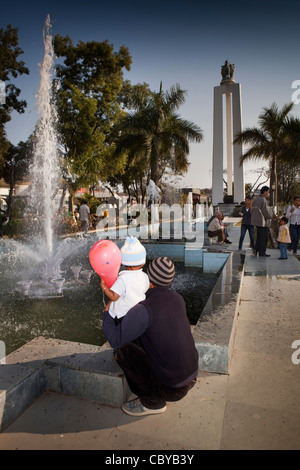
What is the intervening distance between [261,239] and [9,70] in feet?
72.1

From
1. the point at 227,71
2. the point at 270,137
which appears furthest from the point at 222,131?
Answer: the point at 270,137

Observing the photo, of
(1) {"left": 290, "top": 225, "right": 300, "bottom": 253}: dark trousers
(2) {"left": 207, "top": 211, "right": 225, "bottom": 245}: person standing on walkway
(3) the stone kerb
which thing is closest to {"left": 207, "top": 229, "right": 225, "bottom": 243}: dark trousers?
(2) {"left": 207, "top": 211, "right": 225, "bottom": 245}: person standing on walkway

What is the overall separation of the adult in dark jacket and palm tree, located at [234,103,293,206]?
21.9 metres

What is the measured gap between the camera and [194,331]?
10.6ft

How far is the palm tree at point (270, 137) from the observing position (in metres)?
21.5

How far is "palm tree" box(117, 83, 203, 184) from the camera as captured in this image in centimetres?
1994

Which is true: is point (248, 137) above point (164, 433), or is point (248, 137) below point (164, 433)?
above

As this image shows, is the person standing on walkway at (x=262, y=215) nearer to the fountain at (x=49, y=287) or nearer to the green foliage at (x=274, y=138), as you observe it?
the fountain at (x=49, y=287)

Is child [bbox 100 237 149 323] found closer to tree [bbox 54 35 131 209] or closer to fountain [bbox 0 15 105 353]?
fountain [bbox 0 15 105 353]

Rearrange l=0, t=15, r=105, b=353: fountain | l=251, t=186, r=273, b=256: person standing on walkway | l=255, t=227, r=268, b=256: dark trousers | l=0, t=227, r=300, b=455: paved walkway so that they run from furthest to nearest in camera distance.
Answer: l=255, t=227, r=268, b=256: dark trousers, l=251, t=186, r=273, b=256: person standing on walkway, l=0, t=15, r=105, b=353: fountain, l=0, t=227, r=300, b=455: paved walkway

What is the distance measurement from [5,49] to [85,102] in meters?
6.39

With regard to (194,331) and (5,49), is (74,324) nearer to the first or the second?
(194,331)

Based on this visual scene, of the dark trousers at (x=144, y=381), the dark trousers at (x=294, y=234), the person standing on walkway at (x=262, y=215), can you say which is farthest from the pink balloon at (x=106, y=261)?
the dark trousers at (x=294, y=234)

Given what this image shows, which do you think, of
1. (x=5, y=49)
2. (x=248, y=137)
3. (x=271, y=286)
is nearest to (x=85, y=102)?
(x=5, y=49)
